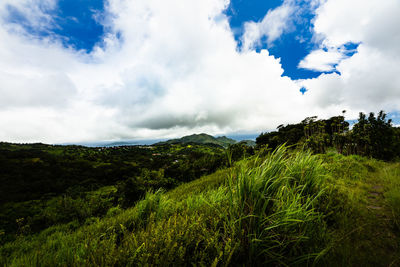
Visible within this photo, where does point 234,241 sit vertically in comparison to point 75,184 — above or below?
above

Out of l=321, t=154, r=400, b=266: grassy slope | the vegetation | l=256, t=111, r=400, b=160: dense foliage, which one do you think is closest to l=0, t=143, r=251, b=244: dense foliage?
the vegetation

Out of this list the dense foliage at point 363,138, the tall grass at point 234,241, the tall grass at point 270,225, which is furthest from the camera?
the dense foliage at point 363,138

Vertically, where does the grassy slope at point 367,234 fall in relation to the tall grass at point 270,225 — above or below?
below

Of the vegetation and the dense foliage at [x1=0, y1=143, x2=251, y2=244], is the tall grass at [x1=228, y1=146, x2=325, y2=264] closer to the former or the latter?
the vegetation

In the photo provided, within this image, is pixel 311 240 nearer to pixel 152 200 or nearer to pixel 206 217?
pixel 206 217

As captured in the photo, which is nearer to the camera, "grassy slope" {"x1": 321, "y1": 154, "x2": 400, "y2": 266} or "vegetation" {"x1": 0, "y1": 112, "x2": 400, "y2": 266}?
A: "vegetation" {"x1": 0, "y1": 112, "x2": 400, "y2": 266}

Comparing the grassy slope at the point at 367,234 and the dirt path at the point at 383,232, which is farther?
the dirt path at the point at 383,232

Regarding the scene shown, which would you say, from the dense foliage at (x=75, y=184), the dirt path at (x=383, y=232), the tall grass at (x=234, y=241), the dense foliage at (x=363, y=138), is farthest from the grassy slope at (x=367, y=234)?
the dense foliage at (x=363, y=138)

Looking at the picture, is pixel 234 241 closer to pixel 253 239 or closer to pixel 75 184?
pixel 253 239

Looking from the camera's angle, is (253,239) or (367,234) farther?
(367,234)

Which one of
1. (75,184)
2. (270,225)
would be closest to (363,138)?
(270,225)

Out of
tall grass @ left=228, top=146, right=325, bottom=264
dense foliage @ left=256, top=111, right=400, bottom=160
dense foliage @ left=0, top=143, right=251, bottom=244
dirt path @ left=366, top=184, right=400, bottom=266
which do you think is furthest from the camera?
dense foliage @ left=256, top=111, right=400, bottom=160

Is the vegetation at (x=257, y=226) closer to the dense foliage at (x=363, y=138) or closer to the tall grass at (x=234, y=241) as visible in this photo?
the tall grass at (x=234, y=241)

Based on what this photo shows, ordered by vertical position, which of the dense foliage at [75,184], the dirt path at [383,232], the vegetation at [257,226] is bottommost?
the dense foliage at [75,184]
